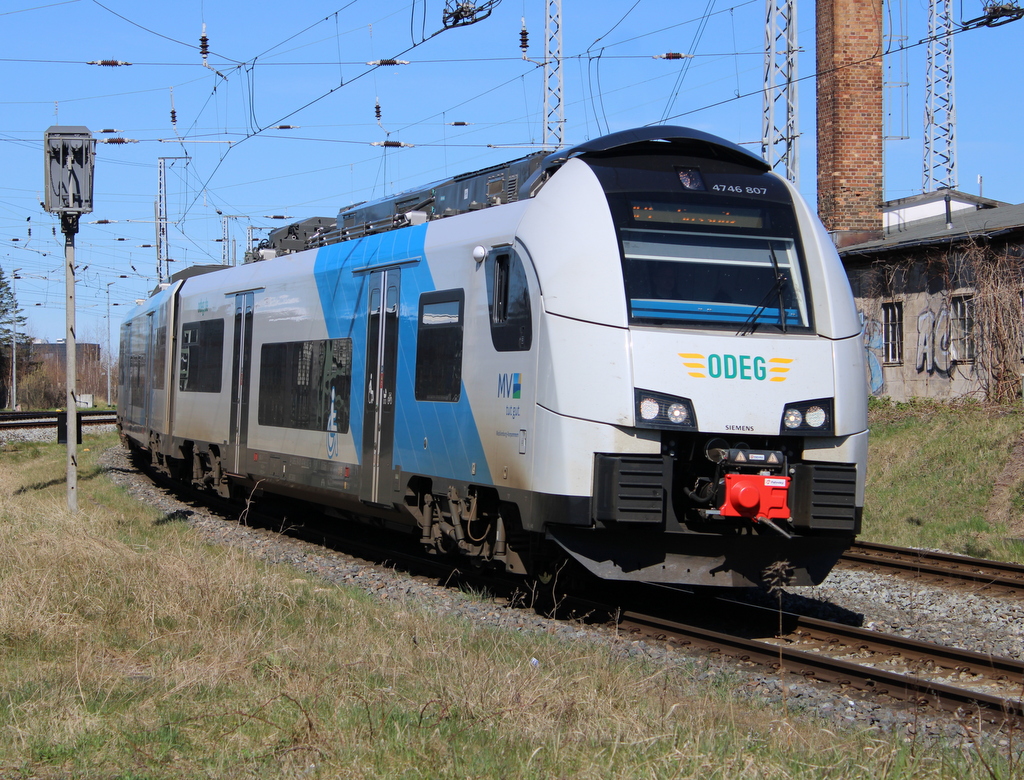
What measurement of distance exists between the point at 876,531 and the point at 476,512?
7.78m

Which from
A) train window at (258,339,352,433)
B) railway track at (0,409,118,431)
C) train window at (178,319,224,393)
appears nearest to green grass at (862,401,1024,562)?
Result: train window at (258,339,352,433)

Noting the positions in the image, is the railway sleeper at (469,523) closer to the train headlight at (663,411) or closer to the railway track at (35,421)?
the train headlight at (663,411)

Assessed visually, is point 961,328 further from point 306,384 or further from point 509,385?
point 509,385

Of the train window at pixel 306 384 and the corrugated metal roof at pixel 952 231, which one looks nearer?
the train window at pixel 306 384

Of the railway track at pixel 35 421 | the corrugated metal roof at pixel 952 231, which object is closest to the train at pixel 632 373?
the corrugated metal roof at pixel 952 231

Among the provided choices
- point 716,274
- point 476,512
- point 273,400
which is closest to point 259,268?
point 273,400

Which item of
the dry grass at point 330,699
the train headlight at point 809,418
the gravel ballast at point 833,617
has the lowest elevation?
the gravel ballast at point 833,617

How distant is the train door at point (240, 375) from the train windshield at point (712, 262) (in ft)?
23.9

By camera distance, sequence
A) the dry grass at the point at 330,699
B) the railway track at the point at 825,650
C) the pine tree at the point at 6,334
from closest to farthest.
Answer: the dry grass at the point at 330,699, the railway track at the point at 825,650, the pine tree at the point at 6,334

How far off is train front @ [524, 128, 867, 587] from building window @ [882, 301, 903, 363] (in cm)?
1607

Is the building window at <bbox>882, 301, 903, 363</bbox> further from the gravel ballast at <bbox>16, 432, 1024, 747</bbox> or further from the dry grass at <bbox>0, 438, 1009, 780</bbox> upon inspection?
the dry grass at <bbox>0, 438, 1009, 780</bbox>

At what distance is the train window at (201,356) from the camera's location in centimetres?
1495

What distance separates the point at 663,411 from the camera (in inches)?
288

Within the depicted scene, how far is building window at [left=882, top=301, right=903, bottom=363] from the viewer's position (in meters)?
23.2
